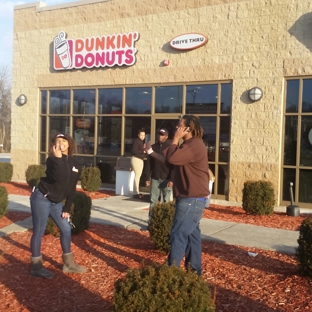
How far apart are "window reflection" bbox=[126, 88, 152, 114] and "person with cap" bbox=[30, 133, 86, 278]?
7.54 metres

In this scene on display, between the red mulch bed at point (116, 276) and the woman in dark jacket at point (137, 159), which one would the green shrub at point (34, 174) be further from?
the red mulch bed at point (116, 276)

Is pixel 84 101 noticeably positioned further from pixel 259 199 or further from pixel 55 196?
pixel 55 196

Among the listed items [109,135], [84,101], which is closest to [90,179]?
[109,135]

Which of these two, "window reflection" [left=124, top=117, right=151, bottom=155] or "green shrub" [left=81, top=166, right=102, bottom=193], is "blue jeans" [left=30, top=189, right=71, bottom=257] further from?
"window reflection" [left=124, top=117, right=151, bottom=155]

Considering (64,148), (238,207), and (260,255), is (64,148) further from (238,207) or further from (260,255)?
(238,207)

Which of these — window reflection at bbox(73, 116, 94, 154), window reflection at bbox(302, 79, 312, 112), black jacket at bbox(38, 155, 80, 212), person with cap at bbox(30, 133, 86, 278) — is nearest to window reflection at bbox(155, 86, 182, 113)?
window reflection at bbox(73, 116, 94, 154)

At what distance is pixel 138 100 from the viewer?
1268 cm

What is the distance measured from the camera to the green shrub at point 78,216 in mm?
6759

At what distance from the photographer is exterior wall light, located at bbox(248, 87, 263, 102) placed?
416 inches

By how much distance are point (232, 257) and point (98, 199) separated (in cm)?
614

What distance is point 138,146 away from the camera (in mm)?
11500

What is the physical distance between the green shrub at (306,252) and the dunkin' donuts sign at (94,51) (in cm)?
877

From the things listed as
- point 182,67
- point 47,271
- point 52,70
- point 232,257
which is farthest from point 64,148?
point 52,70

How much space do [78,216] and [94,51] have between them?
7577 mm
